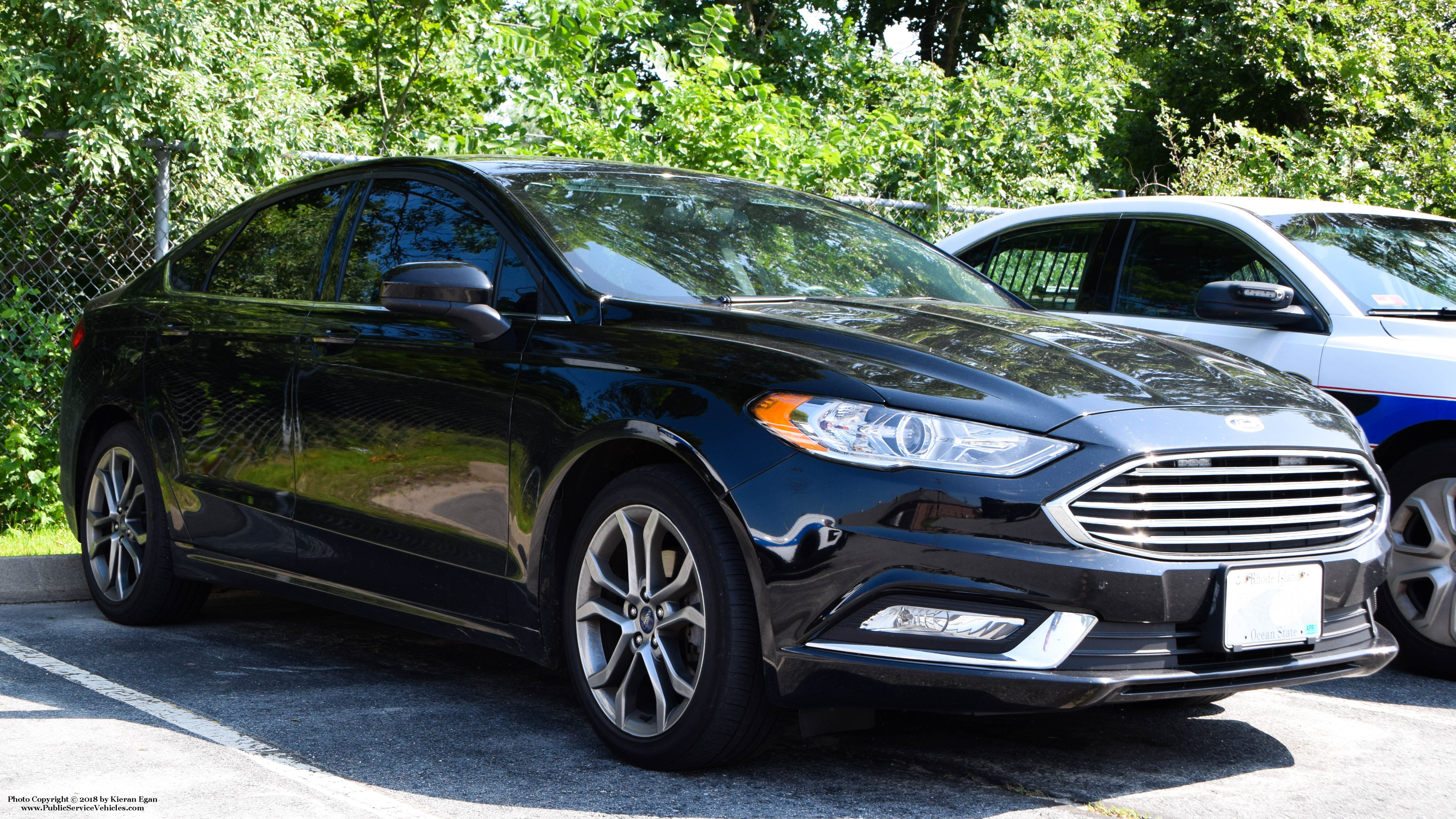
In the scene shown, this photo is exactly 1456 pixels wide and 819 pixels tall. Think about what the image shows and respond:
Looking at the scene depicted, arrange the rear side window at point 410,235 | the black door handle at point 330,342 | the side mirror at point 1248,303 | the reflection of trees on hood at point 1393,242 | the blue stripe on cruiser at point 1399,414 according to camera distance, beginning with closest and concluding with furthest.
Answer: the rear side window at point 410,235, the black door handle at point 330,342, the blue stripe on cruiser at point 1399,414, the side mirror at point 1248,303, the reflection of trees on hood at point 1393,242

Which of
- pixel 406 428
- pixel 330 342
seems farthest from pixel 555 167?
pixel 406 428

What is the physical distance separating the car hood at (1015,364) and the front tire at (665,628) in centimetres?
47

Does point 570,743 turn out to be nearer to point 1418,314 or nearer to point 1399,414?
point 1399,414

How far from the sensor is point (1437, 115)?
15938 mm

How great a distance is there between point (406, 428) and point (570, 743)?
99 centimetres

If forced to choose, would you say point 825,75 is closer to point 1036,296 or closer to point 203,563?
point 1036,296

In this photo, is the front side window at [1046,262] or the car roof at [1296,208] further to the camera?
the front side window at [1046,262]

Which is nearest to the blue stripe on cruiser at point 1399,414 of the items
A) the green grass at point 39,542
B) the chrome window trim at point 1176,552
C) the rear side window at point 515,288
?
the chrome window trim at point 1176,552

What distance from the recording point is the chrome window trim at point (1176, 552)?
118 inches

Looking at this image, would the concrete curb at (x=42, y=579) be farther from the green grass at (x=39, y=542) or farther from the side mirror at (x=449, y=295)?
the side mirror at (x=449, y=295)

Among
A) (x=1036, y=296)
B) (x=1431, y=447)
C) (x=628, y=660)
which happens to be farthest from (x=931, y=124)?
(x=628, y=660)

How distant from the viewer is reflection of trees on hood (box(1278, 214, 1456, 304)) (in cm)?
546

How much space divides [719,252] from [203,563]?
2177 mm

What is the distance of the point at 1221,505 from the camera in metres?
3.17
